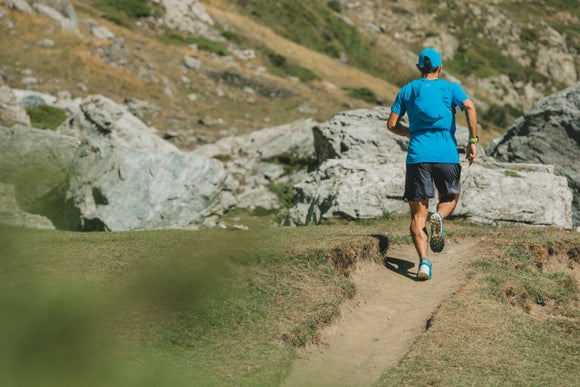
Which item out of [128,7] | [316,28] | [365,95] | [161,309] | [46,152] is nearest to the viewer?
[161,309]

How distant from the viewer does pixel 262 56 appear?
7425cm

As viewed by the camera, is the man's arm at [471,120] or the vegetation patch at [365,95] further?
the vegetation patch at [365,95]

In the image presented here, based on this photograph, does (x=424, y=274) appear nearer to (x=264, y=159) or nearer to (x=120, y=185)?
(x=120, y=185)

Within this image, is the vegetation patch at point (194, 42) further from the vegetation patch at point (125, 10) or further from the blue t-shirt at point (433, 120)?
the blue t-shirt at point (433, 120)

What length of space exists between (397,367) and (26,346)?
4.21m

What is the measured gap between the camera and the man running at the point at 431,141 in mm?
10648

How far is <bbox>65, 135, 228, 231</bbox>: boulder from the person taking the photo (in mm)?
19917

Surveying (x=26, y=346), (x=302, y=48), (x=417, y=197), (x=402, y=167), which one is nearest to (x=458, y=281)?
(x=417, y=197)

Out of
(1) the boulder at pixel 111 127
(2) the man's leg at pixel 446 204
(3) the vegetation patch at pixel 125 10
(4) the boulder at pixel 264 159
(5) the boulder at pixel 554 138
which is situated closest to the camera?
(2) the man's leg at pixel 446 204

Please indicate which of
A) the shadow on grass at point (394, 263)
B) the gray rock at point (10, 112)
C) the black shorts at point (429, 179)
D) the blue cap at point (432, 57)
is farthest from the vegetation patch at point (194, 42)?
the black shorts at point (429, 179)

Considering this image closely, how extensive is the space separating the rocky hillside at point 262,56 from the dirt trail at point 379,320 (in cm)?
2292

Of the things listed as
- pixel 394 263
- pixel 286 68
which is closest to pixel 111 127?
pixel 394 263

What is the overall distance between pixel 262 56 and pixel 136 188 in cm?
5542

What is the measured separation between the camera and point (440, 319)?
928cm
